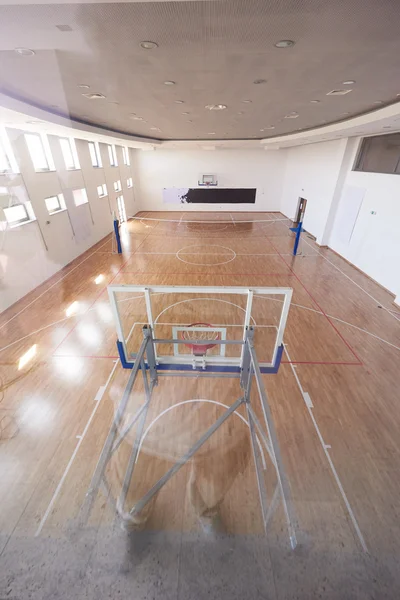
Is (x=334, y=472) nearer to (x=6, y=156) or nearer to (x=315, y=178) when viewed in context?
(x=6, y=156)

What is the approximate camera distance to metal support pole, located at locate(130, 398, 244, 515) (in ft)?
10.3

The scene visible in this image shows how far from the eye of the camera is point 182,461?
353cm

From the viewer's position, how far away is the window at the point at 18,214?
709 centimetres

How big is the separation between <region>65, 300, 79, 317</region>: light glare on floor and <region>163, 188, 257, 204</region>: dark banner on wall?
13108 mm

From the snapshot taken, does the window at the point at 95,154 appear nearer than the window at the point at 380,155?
No

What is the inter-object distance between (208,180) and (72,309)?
13.8m

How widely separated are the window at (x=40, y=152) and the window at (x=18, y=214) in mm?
1382

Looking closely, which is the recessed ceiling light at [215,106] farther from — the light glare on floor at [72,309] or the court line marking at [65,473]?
the court line marking at [65,473]

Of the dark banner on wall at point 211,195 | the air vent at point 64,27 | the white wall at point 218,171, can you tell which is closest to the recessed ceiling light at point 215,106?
A: the air vent at point 64,27

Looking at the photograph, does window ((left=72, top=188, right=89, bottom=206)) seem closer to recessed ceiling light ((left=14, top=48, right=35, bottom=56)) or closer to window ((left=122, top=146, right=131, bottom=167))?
window ((left=122, top=146, right=131, bottom=167))

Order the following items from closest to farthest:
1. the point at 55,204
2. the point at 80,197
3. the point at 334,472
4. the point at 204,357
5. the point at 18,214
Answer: the point at 334,472, the point at 204,357, the point at 18,214, the point at 55,204, the point at 80,197

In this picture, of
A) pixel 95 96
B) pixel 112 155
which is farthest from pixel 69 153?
pixel 95 96

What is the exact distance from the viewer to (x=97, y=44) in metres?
2.63

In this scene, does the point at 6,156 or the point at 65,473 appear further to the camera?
the point at 6,156
